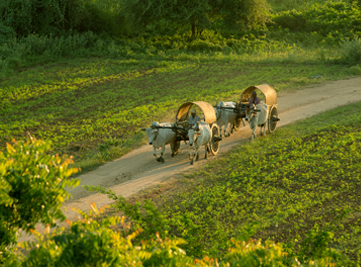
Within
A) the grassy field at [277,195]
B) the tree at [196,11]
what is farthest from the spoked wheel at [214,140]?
the tree at [196,11]

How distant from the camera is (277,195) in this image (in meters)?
12.2

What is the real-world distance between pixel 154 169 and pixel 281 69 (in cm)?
2178

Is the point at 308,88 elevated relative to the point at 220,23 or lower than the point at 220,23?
lower

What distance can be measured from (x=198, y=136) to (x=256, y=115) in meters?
3.74

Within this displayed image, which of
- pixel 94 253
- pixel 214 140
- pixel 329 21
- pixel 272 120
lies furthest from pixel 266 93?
pixel 329 21

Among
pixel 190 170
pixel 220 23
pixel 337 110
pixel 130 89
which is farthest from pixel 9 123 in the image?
pixel 220 23

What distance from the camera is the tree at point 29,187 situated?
4812mm

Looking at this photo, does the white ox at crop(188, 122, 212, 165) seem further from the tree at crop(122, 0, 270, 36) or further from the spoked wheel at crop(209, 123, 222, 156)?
the tree at crop(122, 0, 270, 36)

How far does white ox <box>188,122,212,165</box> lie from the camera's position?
15.4 meters

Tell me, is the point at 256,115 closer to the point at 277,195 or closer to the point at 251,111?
the point at 251,111

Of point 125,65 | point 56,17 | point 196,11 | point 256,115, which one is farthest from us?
point 56,17

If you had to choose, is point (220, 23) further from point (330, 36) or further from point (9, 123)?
point (9, 123)

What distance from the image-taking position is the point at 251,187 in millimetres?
12977

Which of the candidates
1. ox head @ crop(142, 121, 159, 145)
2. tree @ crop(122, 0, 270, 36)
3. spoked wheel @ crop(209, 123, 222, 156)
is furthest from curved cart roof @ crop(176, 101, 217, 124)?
tree @ crop(122, 0, 270, 36)
